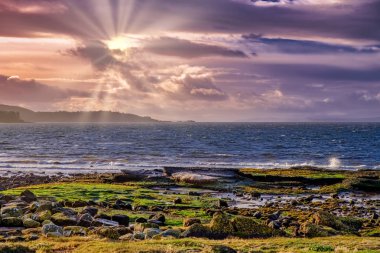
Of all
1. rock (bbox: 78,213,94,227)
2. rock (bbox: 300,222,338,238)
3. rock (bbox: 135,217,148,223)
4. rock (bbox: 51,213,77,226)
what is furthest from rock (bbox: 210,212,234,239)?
rock (bbox: 51,213,77,226)

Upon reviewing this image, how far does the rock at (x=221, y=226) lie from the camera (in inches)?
1019

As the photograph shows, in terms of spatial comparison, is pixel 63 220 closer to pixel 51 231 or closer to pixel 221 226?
pixel 51 231

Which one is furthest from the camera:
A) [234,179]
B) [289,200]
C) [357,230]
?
[234,179]

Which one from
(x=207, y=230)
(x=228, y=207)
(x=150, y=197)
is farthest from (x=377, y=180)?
(x=207, y=230)

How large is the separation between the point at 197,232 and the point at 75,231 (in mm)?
6320

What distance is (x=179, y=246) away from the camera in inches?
794

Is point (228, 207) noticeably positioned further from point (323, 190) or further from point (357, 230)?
point (323, 190)

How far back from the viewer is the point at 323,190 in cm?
5434

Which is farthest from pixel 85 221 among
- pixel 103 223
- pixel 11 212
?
pixel 11 212

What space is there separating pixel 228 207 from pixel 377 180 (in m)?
23.9

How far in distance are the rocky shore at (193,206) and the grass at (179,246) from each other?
148cm

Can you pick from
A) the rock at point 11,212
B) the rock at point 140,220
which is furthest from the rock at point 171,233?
the rock at point 11,212

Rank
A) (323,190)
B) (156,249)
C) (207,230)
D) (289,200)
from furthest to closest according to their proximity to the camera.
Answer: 1. (323,190)
2. (289,200)
3. (207,230)
4. (156,249)

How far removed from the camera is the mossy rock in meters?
26.4
